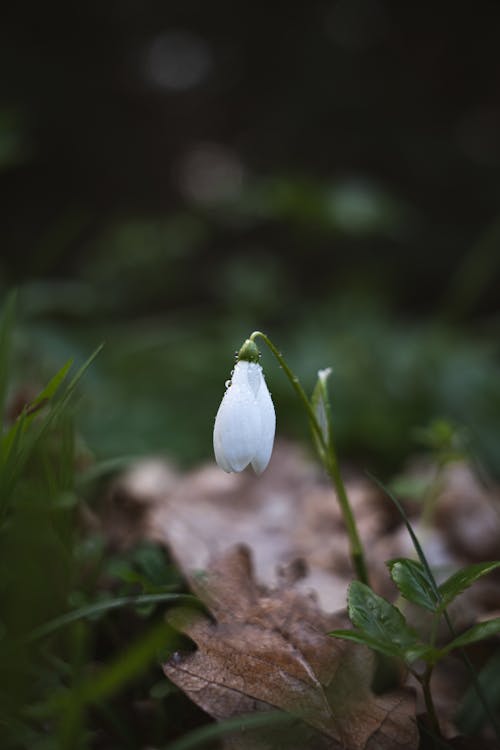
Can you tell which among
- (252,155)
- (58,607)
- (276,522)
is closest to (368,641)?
(58,607)

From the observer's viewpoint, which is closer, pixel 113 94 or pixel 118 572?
pixel 118 572

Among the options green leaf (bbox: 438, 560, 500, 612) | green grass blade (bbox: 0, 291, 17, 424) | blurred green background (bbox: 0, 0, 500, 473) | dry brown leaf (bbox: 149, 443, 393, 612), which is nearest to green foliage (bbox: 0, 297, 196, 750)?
green grass blade (bbox: 0, 291, 17, 424)

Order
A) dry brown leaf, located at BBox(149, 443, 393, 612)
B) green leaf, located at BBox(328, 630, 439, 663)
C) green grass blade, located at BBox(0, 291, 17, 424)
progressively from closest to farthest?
green leaf, located at BBox(328, 630, 439, 663)
green grass blade, located at BBox(0, 291, 17, 424)
dry brown leaf, located at BBox(149, 443, 393, 612)

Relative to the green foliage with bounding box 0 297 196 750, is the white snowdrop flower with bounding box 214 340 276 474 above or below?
above

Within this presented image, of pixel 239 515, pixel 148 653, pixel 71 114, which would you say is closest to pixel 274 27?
pixel 71 114

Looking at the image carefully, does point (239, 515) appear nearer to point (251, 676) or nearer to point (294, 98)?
point (251, 676)

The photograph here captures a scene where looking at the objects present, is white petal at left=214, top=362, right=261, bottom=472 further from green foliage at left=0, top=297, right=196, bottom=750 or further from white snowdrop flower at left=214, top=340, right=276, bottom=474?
green foliage at left=0, top=297, right=196, bottom=750

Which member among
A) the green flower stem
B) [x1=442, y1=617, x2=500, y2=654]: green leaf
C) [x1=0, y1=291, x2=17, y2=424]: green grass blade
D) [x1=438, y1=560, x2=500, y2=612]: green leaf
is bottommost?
[x1=442, y1=617, x2=500, y2=654]: green leaf
